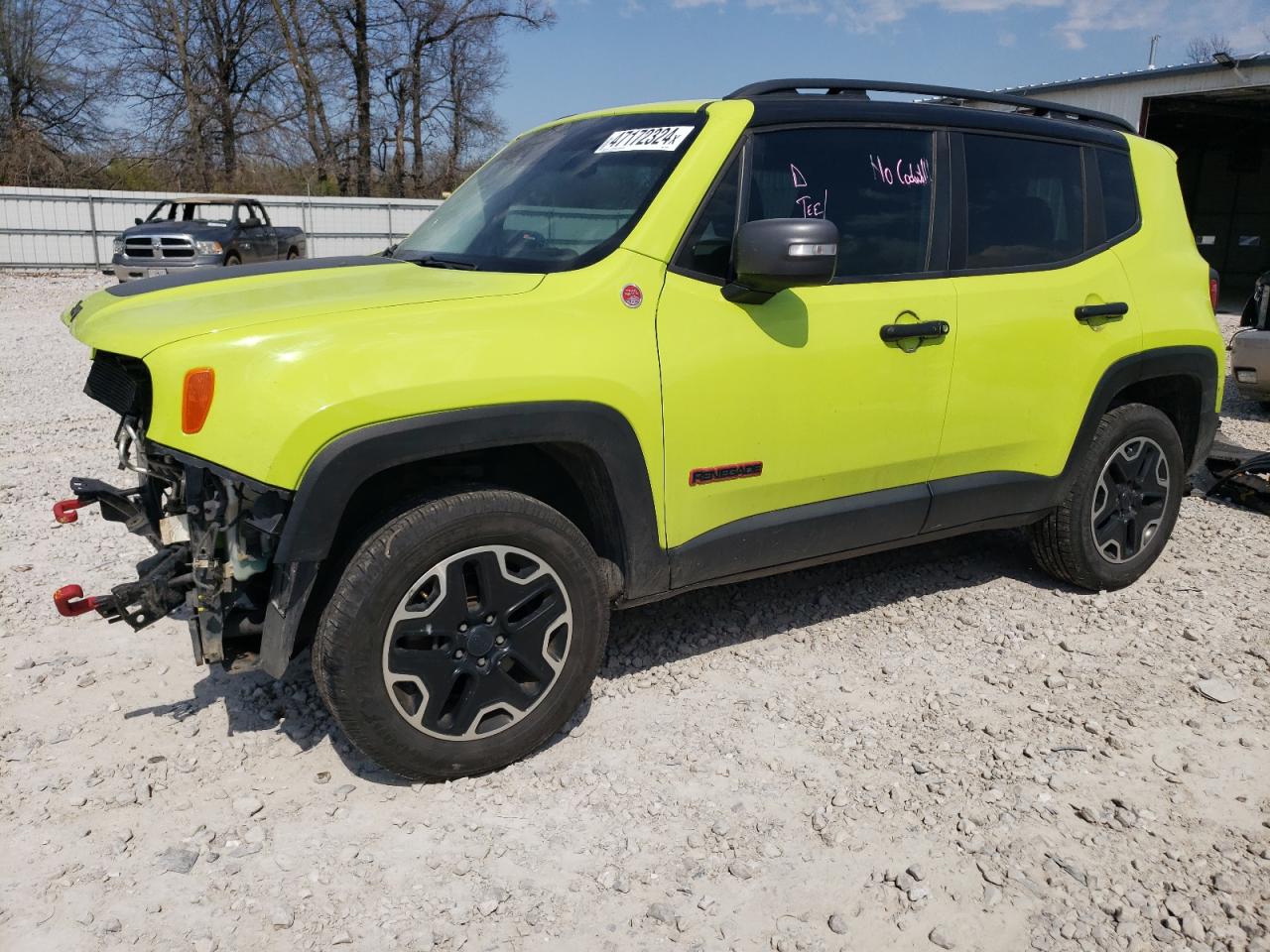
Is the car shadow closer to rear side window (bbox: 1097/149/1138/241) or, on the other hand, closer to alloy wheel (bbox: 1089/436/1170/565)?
alloy wheel (bbox: 1089/436/1170/565)

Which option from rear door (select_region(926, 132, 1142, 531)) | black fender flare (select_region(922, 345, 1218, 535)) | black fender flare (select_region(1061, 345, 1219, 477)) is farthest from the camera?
black fender flare (select_region(1061, 345, 1219, 477))

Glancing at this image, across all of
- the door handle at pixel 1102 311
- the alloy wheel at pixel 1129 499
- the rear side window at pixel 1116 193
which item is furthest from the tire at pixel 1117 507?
the rear side window at pixel 1116 193

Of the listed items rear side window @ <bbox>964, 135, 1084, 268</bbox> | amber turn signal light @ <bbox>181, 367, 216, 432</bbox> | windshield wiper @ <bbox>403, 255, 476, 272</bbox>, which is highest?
rear side window @ <bbox>964, 135, 1084, 268</bbox>

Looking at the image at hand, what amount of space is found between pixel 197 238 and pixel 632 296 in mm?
15883

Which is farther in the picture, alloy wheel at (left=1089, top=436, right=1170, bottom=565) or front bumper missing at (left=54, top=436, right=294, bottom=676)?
alloy wheel at (left=1089, top=436, right=1170, bottom=565)

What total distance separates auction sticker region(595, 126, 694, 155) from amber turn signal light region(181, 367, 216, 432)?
5.41ft

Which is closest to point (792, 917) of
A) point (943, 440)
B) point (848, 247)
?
point (943, 440)

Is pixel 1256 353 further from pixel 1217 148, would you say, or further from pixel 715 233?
pixel 1217 148

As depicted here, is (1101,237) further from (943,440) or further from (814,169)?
(814,169)

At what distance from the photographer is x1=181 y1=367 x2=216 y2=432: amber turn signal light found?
2.75 meters

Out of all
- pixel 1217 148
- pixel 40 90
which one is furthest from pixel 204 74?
pixel 1217 148

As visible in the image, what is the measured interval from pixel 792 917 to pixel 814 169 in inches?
95.3

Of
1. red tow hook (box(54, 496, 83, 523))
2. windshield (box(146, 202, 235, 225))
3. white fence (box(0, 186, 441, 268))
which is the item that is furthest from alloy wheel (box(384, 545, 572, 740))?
white fence (box(0, 186, 441, 268))

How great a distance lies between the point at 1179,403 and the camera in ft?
16.2
